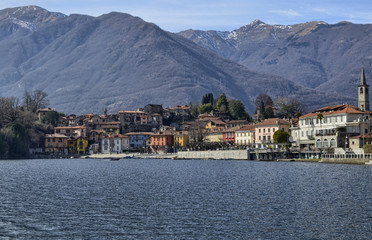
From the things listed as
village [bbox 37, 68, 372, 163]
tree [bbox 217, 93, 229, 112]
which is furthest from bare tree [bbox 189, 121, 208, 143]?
tree [bbox 217, 93, 229, 112]

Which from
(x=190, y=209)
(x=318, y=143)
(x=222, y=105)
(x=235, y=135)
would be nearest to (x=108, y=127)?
(x=222, y=105)

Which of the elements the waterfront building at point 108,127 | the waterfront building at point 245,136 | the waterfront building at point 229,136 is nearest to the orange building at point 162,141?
the waterfront building at point 108,127

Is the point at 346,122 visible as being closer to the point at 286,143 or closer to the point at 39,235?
the point at 286,143

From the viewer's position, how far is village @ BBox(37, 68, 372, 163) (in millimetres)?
108250

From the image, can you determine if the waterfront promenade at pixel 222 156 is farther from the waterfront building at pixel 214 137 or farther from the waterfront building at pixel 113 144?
the waterfront building at pixel 214 137

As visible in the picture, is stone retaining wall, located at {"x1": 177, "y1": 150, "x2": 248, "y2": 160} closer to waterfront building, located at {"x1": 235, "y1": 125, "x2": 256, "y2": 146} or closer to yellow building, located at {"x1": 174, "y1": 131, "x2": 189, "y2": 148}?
waterfront building, located at {"x1": 235, "y1": 125, "x2": 256, "y2": 146}

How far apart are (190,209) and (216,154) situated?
8963 cm

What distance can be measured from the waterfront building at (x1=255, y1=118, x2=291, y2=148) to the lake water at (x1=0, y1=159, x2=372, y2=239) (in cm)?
6434

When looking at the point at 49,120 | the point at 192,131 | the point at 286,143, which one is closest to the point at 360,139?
the point at 286,143

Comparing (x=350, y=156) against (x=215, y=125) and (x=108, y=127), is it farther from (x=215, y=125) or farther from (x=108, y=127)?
(x=108, y=127)

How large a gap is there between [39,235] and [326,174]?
47.4 m

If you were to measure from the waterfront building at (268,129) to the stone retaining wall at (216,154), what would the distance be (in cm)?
840

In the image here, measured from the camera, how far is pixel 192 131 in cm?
16475

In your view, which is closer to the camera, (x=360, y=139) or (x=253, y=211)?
(x=253, y=211)
